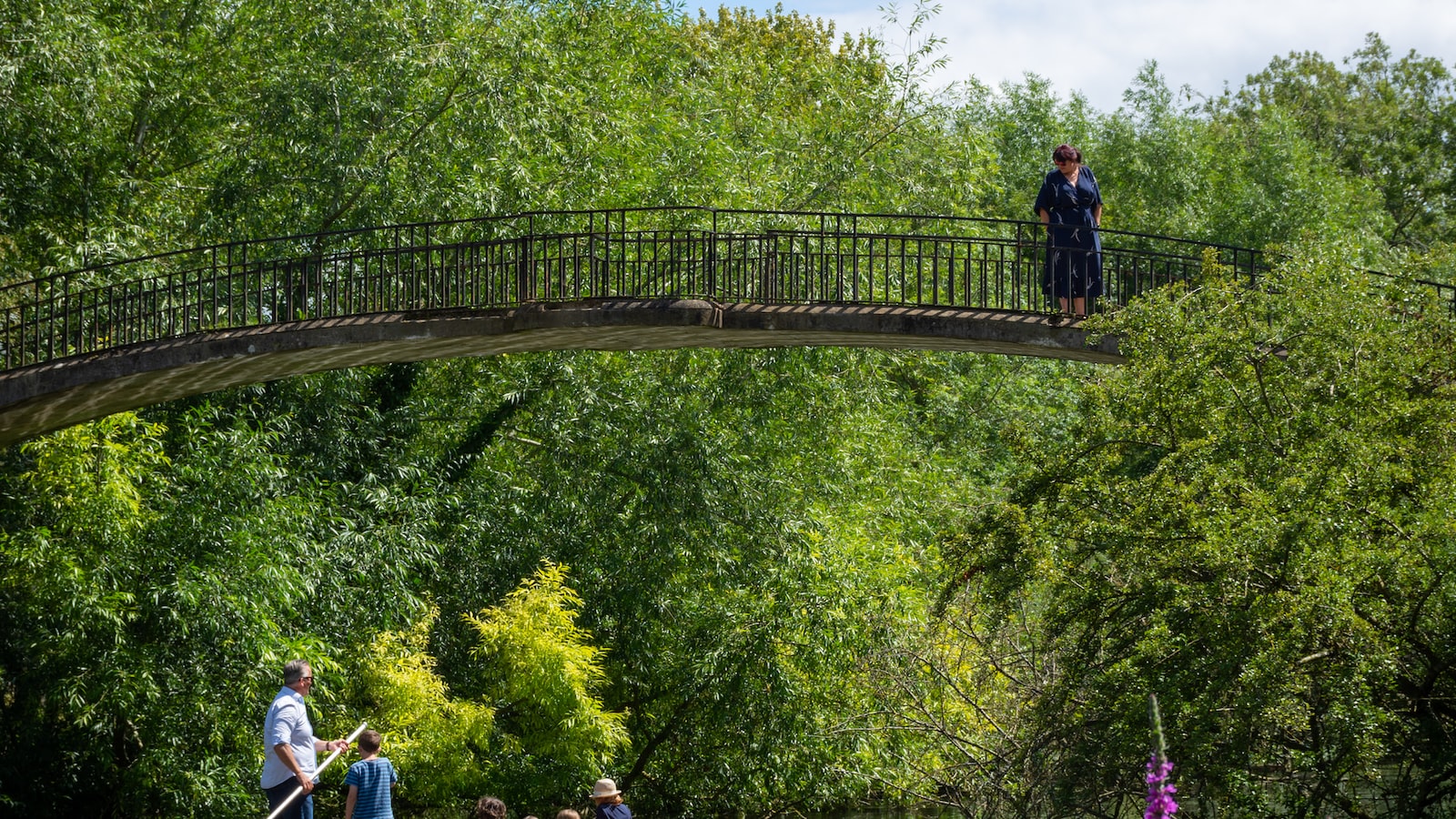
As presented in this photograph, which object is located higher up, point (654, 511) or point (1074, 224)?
point (1074, 224)

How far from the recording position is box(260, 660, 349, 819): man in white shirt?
9.16 metres

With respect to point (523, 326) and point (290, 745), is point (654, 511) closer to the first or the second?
point (523, 326)

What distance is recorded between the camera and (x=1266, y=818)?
945 centimetres

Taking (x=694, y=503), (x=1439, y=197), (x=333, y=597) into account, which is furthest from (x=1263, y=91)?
(x=333, y=597)

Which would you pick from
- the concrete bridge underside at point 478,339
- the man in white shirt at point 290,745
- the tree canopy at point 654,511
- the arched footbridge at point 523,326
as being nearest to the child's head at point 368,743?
the man in white shirt at point 290,745

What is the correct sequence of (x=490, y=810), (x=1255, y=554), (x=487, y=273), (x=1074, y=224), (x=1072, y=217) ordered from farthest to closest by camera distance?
(x=487, y=273)
(x=1072, y=217)
(x=1074, y=224)
(x=1255, y=554)
(x=490, y=810)

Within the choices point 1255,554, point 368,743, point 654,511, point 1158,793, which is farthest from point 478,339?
point 1158,793

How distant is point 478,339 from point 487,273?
2.14 ft

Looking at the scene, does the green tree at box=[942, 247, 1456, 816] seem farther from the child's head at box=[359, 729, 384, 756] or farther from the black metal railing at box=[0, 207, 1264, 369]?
the child's head at box=[359, 729, 384, 756]

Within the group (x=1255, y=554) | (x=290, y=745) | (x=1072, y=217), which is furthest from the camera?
(x=1072, y=217)

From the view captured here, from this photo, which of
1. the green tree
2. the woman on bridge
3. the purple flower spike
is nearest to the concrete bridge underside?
the woman on bridge

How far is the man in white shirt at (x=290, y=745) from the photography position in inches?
361

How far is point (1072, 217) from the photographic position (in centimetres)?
1337

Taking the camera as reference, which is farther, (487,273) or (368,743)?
(487,273)
